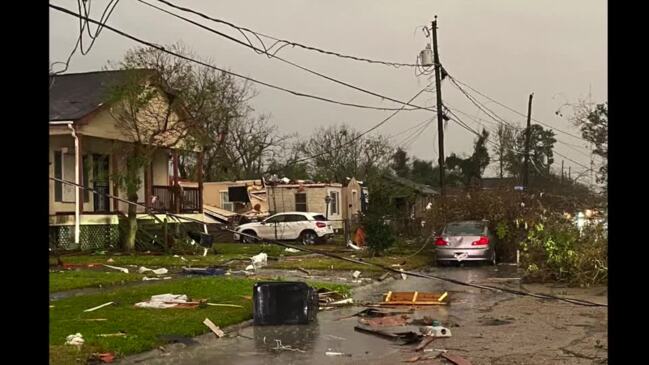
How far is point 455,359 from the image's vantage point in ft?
29.1

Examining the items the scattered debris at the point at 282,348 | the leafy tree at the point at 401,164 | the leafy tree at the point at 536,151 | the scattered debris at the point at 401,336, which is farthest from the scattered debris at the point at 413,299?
the leafy tree at the point at 401,164

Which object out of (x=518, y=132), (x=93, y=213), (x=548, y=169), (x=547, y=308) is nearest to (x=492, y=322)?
(x=547, y=308)

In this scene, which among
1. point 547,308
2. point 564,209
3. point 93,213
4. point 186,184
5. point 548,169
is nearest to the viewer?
point 547,308

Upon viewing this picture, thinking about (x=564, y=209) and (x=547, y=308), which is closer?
(x=547, y=308)

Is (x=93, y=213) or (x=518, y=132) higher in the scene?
(x=518, y=132)

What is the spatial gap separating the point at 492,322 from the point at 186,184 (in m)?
24.7

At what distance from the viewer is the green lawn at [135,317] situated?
932 centimetres

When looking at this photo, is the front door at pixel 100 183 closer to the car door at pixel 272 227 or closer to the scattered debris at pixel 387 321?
the car door at pixel 272 227

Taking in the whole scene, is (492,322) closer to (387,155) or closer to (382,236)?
(382,236)

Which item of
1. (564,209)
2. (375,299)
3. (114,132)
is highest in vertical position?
(114,132)

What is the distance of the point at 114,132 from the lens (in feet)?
94.2

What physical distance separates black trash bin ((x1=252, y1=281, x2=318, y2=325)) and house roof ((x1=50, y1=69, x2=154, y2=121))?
17264 millimetres

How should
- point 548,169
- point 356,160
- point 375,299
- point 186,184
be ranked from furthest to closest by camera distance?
point 356,160 → point 548,169 → point 186,184 → point 375,299

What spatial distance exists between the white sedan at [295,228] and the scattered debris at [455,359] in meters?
25.9
